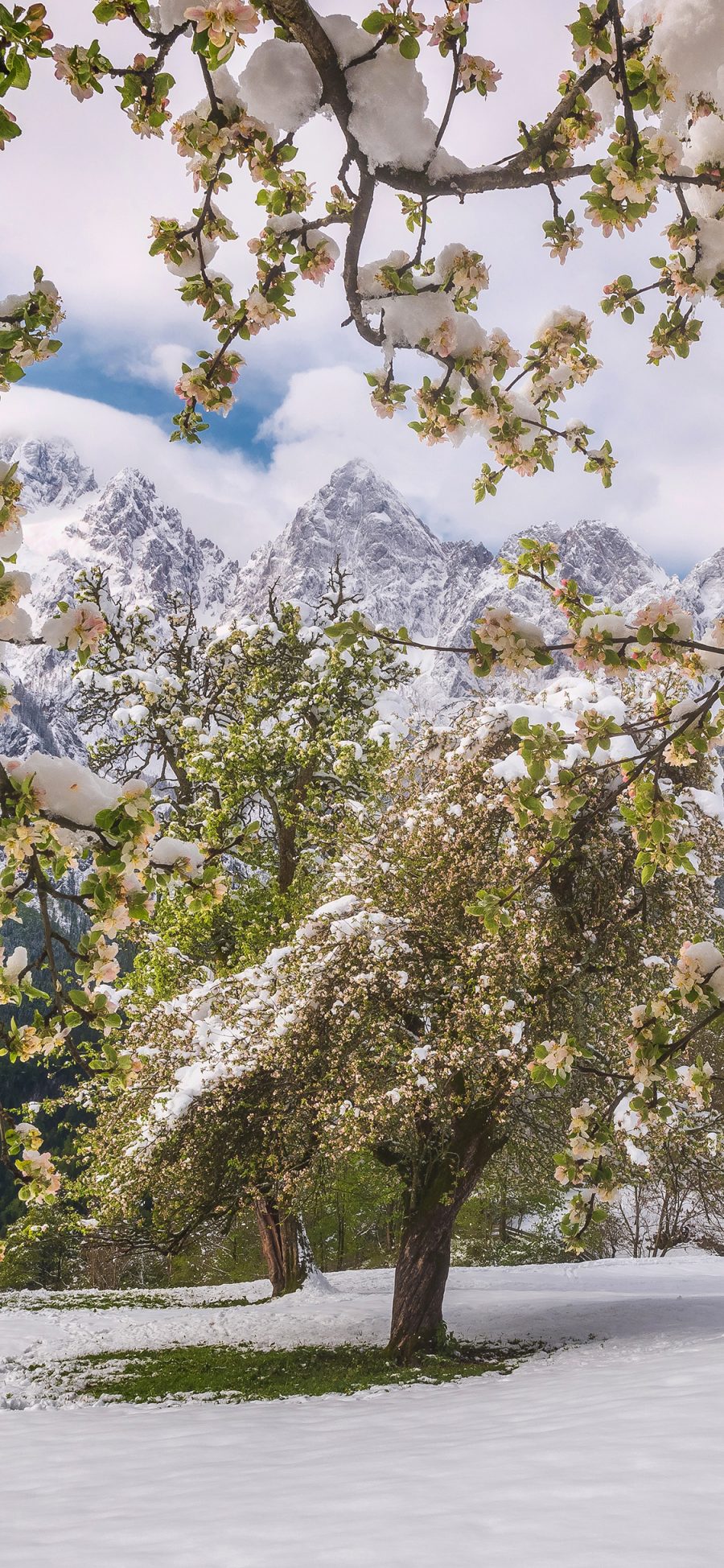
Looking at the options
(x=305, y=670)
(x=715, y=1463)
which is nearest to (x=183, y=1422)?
(x=715, y=1463)

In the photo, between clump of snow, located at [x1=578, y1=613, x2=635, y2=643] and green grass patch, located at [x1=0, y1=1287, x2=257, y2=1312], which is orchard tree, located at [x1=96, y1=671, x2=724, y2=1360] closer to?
clump of snow, located at [x1=578, y1=613, x2=635, y2=643]

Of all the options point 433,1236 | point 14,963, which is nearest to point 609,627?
point 14,963

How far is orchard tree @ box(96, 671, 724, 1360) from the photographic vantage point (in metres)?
7.82

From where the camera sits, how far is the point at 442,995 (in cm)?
871

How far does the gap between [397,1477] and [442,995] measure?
6070 millimetres

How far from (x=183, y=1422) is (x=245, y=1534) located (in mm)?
4390

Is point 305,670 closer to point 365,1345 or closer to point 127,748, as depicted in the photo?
point 127,748

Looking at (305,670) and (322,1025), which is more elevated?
(305,670)

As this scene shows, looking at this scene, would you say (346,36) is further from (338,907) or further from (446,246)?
(338,907)

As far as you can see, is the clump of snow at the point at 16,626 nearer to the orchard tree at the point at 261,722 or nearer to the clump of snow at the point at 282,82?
the clump of snow at the point at 282,82

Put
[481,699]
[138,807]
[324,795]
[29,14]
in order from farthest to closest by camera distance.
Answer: [324,795]
[481,699]
[138,807]
[29,14]

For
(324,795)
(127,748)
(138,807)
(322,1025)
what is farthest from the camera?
(127,748)

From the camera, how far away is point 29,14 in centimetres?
183

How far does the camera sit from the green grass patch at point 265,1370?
7.80 metres
